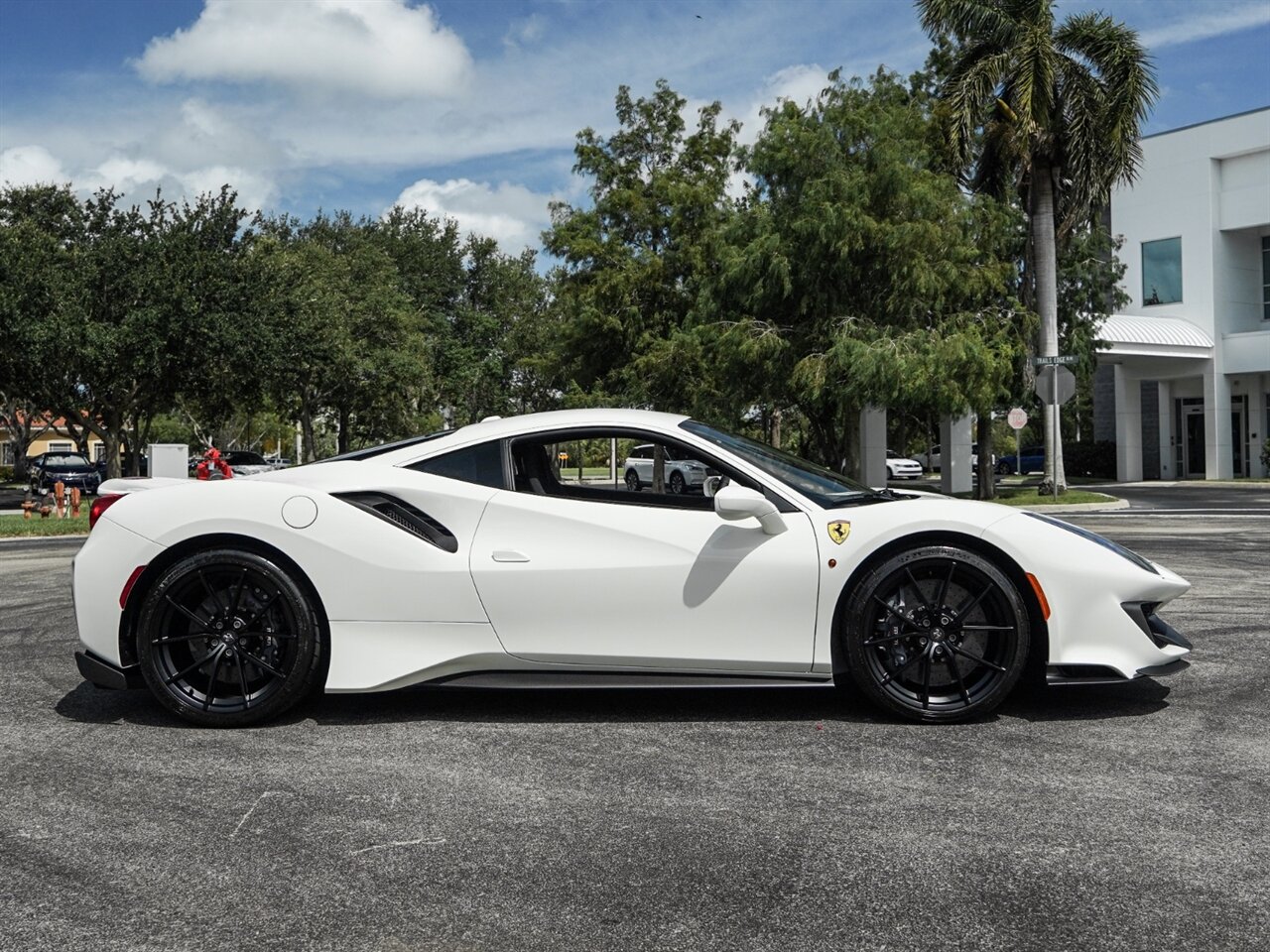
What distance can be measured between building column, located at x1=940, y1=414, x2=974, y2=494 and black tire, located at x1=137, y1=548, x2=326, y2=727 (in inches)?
1176

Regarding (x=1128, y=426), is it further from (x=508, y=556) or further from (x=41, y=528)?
(x=508, y=556)

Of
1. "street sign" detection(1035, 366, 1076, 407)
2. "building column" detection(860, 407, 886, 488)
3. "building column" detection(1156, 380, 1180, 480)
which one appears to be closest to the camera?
"street sign" detection(1035, 366, 1076, 407)

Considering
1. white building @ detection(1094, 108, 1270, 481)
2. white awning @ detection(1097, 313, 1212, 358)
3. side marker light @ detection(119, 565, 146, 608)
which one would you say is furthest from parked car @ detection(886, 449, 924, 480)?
side marker light @ detection(119, 565, 146, 608)

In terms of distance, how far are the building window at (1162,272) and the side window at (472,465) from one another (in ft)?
131

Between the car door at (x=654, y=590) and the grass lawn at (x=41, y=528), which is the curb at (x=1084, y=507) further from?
the car door at (x=654, y=590)

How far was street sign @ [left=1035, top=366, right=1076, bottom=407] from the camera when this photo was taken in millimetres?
24688

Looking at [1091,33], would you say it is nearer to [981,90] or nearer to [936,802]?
[981,90]

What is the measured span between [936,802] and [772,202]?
2309 cm

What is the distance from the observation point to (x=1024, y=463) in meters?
59.0

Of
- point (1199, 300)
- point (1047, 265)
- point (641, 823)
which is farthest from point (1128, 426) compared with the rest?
point (641, 823)

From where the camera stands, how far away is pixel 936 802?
3.88 meters

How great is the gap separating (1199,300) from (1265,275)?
9.34ft

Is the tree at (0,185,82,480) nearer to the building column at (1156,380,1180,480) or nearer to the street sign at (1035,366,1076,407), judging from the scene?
the street sign at (1035,366,1076,407)

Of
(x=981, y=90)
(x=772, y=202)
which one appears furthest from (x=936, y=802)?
(x=981, y=90)
